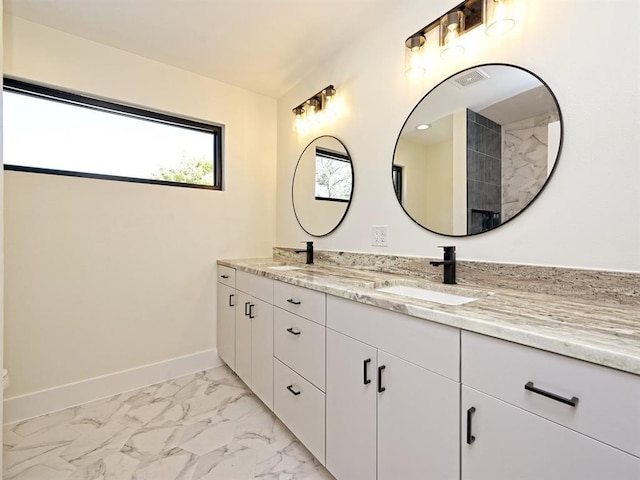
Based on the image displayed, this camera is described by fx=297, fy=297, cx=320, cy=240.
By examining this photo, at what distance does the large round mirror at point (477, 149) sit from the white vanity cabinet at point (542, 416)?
2.50 ft

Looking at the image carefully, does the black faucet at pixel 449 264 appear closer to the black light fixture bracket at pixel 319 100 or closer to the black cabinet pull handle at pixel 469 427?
the black cabinet pull handle at pixel 469 427

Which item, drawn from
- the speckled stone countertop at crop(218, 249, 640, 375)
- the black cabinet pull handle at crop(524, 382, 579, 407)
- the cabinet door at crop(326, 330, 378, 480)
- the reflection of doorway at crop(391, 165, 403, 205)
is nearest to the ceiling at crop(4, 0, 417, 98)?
the reflection of doorway at crop(391, 165, 403, 205)

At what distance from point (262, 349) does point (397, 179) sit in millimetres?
1312

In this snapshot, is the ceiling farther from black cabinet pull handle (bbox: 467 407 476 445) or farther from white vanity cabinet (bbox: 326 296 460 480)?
black cabinet pull handle (bbox: 467 407 476 445)

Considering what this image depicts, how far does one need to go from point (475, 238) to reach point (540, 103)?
1.96ft

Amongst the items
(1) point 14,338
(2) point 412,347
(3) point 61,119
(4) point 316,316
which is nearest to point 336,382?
(4) point 316,316

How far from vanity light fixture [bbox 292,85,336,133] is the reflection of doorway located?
770 mm

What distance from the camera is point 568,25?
1105 mm

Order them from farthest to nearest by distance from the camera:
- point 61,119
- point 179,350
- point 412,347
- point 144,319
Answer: point 179,350, point 144,319, point 61,119, point 412,347

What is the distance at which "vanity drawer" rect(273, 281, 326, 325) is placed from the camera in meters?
1.35

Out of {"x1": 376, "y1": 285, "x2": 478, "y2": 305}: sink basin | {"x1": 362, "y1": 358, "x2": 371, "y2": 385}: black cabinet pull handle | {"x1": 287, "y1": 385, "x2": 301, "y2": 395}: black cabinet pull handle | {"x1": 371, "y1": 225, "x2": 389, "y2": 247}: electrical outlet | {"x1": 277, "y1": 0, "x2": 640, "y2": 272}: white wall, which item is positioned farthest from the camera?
{"x1": 371, "y1": 225, "x2": 389, "y2": 247}: electrical outlet

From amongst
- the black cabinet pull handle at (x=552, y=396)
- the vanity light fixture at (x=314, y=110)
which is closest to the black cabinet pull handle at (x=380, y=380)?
the black cabinet pull handle at (x=552, y=396)

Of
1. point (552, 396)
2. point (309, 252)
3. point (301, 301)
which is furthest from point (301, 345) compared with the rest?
point (552, 396)

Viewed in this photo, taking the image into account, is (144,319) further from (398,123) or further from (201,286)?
(398,123)
